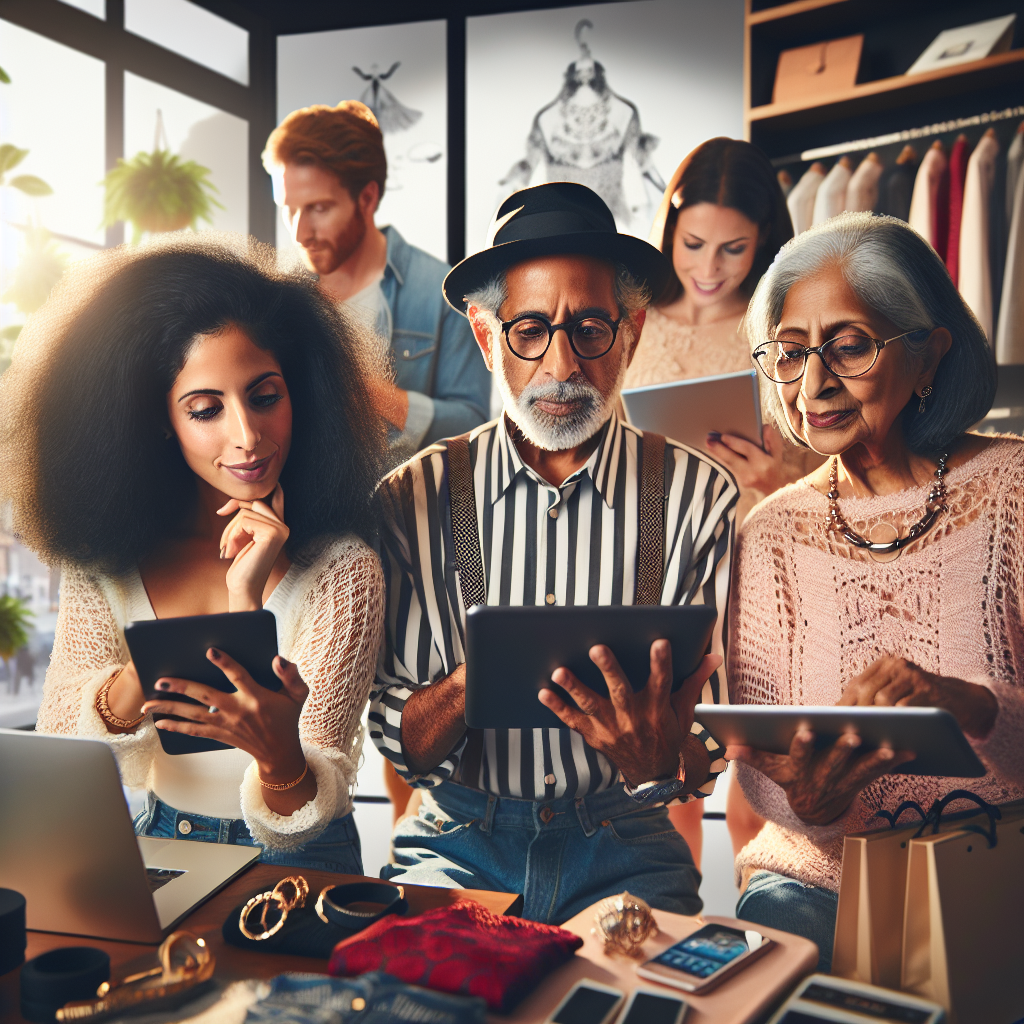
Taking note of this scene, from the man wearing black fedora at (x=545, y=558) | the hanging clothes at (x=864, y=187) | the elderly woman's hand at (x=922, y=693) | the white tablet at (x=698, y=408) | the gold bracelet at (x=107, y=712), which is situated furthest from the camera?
the hanging clothes at (x=864, y=187)

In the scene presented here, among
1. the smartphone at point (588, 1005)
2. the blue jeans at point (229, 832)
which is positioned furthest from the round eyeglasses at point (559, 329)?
the smartphone at point (588, 1005)

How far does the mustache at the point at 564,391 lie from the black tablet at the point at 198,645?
2.34 feet

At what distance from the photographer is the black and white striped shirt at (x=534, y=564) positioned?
1930mm

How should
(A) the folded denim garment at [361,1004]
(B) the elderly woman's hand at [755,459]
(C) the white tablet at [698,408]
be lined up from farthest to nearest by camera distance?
(B) the elderly woman's hand at [755,459], (C) the white tablet at [698,408], (A) the folded denim garment at [361,1004]

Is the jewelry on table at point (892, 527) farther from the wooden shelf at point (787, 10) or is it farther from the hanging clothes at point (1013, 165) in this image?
the wooden shelf at point (787, 10)

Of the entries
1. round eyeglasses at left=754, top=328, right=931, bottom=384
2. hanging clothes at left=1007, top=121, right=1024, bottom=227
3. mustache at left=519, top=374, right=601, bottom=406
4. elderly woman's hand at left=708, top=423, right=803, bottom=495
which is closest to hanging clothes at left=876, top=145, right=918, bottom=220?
hanging clothes at left=1007, top=121, right=1024, bottom=227

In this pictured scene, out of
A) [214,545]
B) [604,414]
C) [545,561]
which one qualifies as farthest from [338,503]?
[604,414]

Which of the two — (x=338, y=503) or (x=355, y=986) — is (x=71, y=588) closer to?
(x=338, y=503)

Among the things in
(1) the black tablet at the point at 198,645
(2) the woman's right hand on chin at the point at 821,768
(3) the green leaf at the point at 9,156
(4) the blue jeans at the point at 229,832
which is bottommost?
(4) the blue jeans at the point at 229,832

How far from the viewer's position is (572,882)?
6.09 ft

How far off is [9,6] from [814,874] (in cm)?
333

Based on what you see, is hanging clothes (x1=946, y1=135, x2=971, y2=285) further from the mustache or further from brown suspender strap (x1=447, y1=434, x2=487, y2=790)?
brown suspender strap (x1=447, y1=434, x2=487, y2=790)

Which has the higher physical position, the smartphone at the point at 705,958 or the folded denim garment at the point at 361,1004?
the folded denim garment at the point at 361,1004

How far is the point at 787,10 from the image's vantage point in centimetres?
288
